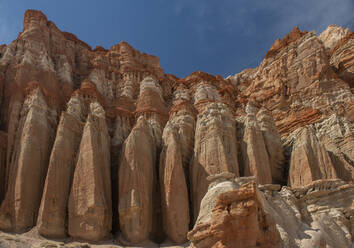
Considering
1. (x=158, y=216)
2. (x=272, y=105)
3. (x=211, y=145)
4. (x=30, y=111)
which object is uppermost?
(x=272, y=105)

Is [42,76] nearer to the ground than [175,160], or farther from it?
farther from it

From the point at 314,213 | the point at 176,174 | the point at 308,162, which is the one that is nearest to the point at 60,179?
the point at 176,174

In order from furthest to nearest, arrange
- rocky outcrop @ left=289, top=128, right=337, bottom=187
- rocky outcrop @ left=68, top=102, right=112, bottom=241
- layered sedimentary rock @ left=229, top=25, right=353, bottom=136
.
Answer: layered sedimentary rock @ left=229, top=25, right=353, bottom=136, rocky outcrop @ left=289, top=128, right=337, bottom=187, rocky outcrop @ left=68, top=102, right=112, bottom=241

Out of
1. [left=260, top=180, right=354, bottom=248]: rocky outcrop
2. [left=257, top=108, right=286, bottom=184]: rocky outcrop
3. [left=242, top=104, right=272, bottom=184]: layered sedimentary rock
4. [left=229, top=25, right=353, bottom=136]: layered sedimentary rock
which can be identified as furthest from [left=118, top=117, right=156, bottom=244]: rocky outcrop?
[left=229, top=25, right=353, bottom=136]: layered sedimentary rock

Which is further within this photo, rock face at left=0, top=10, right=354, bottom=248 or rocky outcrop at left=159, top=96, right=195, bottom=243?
rocky outcrop at left=159, top=96, right=195, bottom=243

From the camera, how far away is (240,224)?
6.84 m

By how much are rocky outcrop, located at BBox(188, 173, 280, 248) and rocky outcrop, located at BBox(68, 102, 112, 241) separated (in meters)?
14.2

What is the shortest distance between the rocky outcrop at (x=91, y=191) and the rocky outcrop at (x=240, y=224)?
561 inches

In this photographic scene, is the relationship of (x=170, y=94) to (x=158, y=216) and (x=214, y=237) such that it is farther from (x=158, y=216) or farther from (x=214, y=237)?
(x=214, y=237)

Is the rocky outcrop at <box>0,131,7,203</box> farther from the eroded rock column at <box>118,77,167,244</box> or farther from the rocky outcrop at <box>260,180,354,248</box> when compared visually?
the rocky outcrop at <box>260,180,354,248</box>

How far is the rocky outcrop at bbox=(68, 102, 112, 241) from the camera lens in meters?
20.3

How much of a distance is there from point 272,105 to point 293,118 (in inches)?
272

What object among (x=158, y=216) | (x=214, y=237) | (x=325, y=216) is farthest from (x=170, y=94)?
(x=214, y=237)

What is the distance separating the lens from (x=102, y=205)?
2092cm
